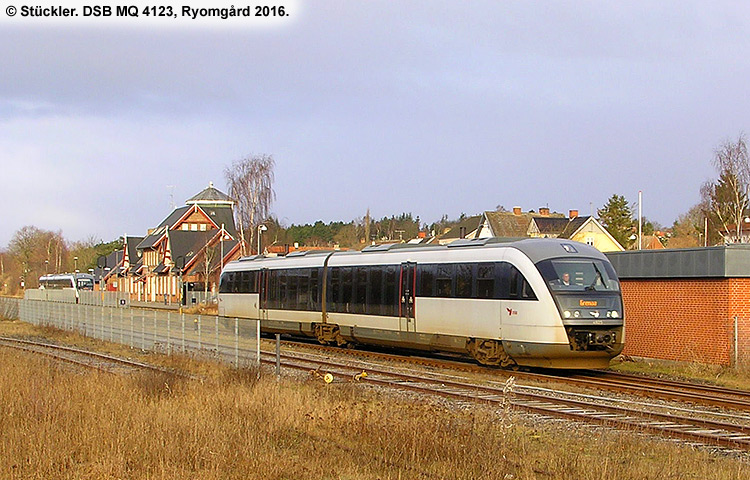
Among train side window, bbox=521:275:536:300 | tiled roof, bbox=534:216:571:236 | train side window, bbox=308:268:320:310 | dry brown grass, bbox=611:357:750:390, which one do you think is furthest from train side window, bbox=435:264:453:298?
tiled roof, bbox=534:216:571:236

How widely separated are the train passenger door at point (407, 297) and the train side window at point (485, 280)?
277 cm

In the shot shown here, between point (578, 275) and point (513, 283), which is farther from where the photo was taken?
point (513, 283)

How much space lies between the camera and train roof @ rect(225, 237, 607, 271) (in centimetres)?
1906

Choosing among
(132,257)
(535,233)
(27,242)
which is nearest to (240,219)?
(535,233)

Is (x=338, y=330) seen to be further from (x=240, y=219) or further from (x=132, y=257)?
(x=132, y=257)

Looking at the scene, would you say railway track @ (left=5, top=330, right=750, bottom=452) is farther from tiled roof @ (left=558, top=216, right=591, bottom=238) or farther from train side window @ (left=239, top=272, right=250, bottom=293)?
tiled roof @ (left=558, top=216, right=591, bottom=238)

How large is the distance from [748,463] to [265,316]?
889 inches

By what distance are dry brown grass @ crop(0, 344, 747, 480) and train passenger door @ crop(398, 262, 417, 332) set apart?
29.6 ft

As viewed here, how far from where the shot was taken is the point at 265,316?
30.7 meters

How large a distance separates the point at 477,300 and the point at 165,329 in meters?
10.6

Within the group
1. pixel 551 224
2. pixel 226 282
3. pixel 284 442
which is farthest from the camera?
pixel 551 224

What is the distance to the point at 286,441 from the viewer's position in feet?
34.6

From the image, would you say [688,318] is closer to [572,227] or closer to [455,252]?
[455,252]

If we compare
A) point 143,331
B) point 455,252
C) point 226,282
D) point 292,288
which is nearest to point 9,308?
point 226,282
